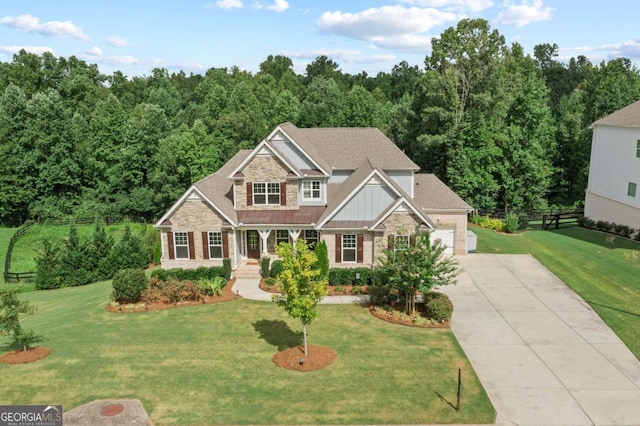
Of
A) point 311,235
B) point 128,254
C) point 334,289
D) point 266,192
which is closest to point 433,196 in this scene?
point 311,235

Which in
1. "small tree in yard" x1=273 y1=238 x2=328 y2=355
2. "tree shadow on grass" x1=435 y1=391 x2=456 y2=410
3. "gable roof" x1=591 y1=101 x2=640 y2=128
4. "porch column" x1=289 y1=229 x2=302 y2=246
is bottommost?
"tree shadow on grass" x1=435 y1=391 x2=456 y2=410

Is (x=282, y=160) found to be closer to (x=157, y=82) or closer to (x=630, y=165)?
(x=630, y=165)

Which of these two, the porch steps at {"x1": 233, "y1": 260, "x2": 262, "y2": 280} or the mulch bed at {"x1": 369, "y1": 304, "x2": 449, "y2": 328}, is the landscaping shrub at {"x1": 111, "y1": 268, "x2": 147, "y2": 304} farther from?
the mulch bed at {"x1": 369, "y1": 304, "x2": 449, "y2": 328}

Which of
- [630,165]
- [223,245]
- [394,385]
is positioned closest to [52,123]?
A: [223,245]

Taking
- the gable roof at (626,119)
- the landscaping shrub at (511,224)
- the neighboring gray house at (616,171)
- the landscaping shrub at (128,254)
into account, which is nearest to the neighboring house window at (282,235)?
the landscaping shrub at (128,254)

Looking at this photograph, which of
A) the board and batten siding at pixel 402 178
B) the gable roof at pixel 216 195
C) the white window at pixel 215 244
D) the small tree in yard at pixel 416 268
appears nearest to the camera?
the small tree in yard at pixel 416 268

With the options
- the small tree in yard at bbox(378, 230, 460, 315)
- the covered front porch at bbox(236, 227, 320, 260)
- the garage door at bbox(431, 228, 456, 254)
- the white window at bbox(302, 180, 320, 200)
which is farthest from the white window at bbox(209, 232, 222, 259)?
the garage door at bbox(431, 228, 456, 254)

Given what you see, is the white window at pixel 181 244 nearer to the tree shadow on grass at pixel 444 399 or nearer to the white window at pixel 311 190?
the white window at pixel 311 190
